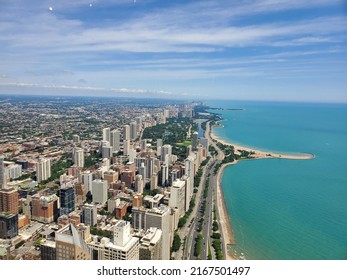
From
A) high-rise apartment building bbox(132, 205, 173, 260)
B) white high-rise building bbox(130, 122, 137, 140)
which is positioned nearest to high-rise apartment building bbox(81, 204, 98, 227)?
high-rise apartment building bbox(132, 205, 173, 260)

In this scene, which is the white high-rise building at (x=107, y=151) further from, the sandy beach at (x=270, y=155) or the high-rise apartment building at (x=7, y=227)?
the high-rise apartment building at (x=7, y=227)

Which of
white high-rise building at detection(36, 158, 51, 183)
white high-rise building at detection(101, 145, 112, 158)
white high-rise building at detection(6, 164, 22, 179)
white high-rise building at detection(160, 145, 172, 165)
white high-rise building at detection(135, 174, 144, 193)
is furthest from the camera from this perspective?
white high-rise building at detection(101, 145, 112, 158)

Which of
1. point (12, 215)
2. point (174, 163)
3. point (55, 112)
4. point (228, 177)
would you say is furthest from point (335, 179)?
point (55, 112)

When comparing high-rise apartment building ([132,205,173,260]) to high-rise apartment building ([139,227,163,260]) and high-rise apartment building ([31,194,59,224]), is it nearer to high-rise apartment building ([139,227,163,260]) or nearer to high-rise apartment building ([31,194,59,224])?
high-rise apartment building ([139,227,163,260])

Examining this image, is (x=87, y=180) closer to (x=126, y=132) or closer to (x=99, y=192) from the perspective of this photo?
(x=99, y=192)

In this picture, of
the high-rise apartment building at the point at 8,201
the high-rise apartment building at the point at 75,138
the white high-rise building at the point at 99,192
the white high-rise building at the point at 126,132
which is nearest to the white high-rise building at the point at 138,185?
the white high-rise building at the point at 99,192
